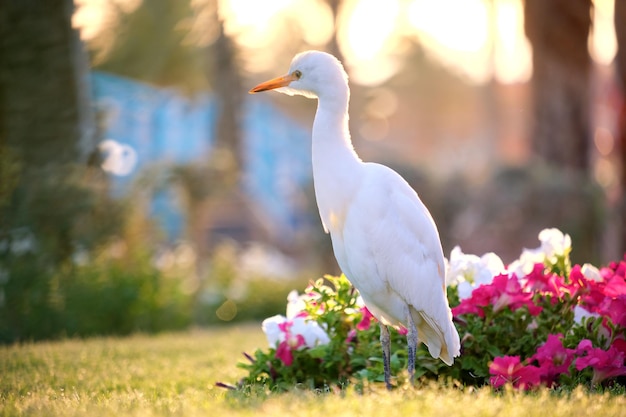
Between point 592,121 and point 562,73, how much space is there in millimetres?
1270

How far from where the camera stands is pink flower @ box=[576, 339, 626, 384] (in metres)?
4.89

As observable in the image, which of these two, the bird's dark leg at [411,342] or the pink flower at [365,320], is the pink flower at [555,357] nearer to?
the bird's dark leg at [411,342]

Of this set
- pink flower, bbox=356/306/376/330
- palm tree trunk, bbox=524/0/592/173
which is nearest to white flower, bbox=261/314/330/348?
pink flower, bbox=356/306/376/330

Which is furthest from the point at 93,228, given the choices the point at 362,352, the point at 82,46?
the point at 362,352

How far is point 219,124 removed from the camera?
72.5 feet

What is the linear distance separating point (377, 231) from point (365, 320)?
38.4 inches

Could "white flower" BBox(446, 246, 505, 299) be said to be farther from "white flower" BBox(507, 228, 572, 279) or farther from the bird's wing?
the bird's wing

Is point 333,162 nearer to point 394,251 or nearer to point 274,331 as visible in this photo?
point 394,251

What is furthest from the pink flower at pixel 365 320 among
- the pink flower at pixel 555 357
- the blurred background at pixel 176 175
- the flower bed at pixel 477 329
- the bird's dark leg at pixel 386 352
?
the blurred background at pixel 176 175

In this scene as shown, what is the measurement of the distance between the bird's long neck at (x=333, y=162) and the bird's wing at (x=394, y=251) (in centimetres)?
8

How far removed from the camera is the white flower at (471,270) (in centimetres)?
572

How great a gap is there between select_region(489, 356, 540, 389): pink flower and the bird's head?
185 centimetres

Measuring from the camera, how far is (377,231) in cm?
498

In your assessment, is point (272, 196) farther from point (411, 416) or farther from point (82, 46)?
point (411, 416)
